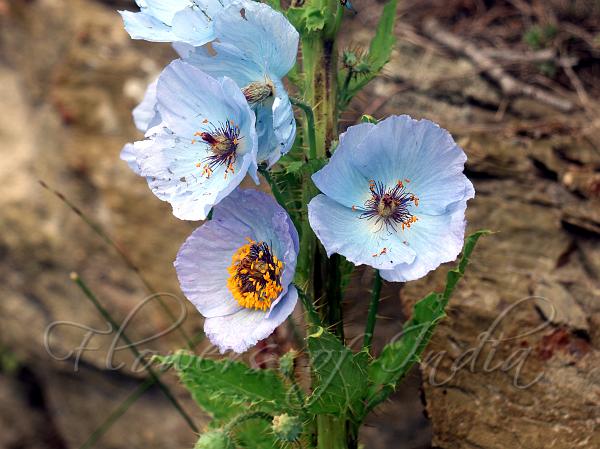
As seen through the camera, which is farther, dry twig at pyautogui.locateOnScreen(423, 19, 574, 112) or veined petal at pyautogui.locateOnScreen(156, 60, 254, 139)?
dry twig at pyautogui.locateOnScreen(423, 19, 574, 112)

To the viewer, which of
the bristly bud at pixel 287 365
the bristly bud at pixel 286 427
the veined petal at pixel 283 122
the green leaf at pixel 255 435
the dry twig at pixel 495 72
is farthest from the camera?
the dry twig at pixel 495 72

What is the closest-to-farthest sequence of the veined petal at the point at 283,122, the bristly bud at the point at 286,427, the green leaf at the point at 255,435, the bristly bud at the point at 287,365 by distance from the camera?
the veined petal at the point at 283,122 < the bristly bud at the point at 286,427 < the bristly bud at the point at 287,365 < the green leaf at the point at 255,435

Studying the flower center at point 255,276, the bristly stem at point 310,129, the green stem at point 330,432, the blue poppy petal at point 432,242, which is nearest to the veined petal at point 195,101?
the bristly stem at point 310,129

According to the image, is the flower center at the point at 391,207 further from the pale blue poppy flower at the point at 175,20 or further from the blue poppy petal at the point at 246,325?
the pale blue poppy flower at the point at 175,20

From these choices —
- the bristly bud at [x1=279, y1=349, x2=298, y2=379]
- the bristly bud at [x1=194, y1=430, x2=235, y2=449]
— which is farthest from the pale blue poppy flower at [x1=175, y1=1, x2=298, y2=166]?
the bristly bud at [x1=194, y1=430, x2=235, y2=449]

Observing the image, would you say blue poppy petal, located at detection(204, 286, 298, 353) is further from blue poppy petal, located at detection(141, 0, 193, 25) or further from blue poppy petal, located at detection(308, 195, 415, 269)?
blue poppy petal, located at detection(141, 0, 193, 25)

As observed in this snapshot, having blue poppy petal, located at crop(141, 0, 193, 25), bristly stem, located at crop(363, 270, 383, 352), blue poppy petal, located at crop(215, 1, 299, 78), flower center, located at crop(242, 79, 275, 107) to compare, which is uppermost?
blue poppy petal, located at crop(215, 1, 299, 78)

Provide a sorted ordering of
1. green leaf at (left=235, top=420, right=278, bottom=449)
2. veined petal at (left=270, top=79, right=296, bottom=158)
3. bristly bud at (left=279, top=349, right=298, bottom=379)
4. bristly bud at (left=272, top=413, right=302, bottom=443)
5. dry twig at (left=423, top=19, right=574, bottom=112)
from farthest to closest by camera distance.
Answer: dry twig at (left=423, top=19, right=574, bottom=112) → green leaf at (left=235, top=420, right=278, bottom=449) → bristly bud at (left=279, top=349, right=298, bottom=379) → bristly bud at (left=272, top=413, right=302, bottom=443) → veined petal at (left=270, top=79, right=296, bottom=158)
